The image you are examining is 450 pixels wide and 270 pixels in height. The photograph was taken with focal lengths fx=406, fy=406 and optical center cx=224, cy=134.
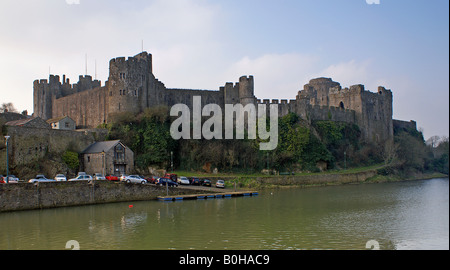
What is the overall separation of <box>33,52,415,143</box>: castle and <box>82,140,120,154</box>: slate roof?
680 cm

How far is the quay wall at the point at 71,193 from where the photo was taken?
83.6 ft

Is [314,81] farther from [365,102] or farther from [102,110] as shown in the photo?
[102,110]

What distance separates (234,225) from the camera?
796 inches

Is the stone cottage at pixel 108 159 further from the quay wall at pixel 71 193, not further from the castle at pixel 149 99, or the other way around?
the castle at pixel 149 99

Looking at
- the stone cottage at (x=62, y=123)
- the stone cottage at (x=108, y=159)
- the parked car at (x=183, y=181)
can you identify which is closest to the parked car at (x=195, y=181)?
the parked car at (x=183, y=181)

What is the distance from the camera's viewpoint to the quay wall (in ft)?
Answer: 83.6

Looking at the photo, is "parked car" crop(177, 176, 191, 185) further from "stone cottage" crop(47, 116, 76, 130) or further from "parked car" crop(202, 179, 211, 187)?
"stone cottage" crop(47, 116, 76, 130)

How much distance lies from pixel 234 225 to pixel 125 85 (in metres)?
29.8

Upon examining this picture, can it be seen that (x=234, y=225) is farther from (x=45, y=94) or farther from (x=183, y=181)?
(x=45, y=94)

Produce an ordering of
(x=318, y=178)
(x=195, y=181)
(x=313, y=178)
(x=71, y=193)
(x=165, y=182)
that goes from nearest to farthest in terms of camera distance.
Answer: (x=71, y=193)
(x=165, y=182)
(x=195, y=181)
(x=313, y=178)
(x=318, y=178)

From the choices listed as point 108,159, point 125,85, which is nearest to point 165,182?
point 108,159

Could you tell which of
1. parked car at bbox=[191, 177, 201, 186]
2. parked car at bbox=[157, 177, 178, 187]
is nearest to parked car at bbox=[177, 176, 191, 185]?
parked car at bbox=[191, 177, 201, 186]

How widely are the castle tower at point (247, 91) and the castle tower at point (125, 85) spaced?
43.4ft
